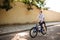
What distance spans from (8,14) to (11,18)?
681 mm

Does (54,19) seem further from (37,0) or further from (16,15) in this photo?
(16,15)

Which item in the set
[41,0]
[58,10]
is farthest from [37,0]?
[58,10]

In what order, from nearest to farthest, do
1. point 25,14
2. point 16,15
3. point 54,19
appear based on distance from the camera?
point 16,15, point 25,14, point 54,19

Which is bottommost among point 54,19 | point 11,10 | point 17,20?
point 54,19

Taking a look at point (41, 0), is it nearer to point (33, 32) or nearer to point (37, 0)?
point (37, 0)

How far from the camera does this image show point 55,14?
116ft

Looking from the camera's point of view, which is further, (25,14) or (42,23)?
(25,14)

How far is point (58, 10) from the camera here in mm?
37438

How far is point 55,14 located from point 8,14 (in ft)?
55.3

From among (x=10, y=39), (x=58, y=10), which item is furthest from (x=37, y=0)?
(x=10, y=39)

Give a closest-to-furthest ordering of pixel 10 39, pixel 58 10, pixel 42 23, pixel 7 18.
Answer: pixel 10 39, pixel 42 23, pixel 7 18, pixel 58 10

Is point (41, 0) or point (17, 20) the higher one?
point (41, 0)

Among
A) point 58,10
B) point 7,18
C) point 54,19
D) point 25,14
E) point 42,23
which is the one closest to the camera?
point 42,23

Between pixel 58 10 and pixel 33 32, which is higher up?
pixel 33 32
